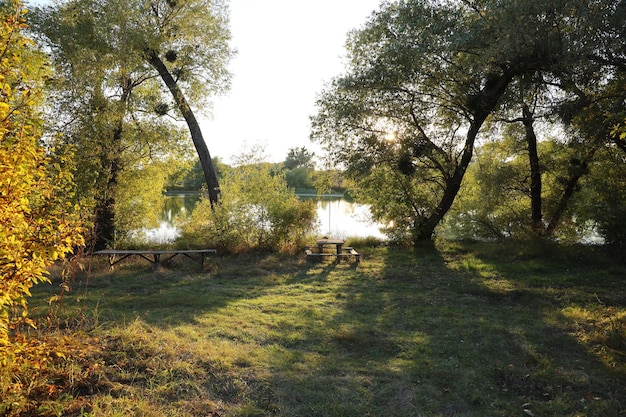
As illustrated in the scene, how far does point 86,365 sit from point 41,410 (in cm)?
87

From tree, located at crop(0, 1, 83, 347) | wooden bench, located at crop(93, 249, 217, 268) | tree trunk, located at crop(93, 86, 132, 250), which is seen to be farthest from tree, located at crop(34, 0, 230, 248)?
tree, located at crop(0, 1, 83, 347)

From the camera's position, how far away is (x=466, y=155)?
12961 mm

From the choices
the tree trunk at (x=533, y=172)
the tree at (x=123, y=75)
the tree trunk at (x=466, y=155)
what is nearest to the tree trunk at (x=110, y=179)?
the tree at (x=123, y=75)

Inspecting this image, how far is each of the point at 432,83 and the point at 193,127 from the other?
320 inches

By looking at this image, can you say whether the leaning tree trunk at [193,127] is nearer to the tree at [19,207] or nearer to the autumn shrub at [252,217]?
the autumn shrub at [252,217]

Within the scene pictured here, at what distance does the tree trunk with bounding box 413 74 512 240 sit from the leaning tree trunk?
7.32m

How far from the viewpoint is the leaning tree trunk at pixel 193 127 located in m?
13.7

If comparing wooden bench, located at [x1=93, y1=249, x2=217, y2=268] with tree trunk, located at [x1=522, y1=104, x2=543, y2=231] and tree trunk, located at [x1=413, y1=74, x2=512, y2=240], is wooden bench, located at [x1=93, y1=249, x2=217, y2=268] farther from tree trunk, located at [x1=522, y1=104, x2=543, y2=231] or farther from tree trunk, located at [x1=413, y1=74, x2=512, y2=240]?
tree trunk, located at [x1=522, y1=104, x2=543, y2=231]

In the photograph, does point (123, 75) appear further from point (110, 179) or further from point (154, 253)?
point (154, 253)

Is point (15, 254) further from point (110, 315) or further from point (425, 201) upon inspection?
point (425, 201)

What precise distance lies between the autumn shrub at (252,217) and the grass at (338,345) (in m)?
2.85

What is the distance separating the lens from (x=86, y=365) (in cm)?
399

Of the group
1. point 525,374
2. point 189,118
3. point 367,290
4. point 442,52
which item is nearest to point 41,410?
point 525,374

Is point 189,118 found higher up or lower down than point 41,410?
higher up
